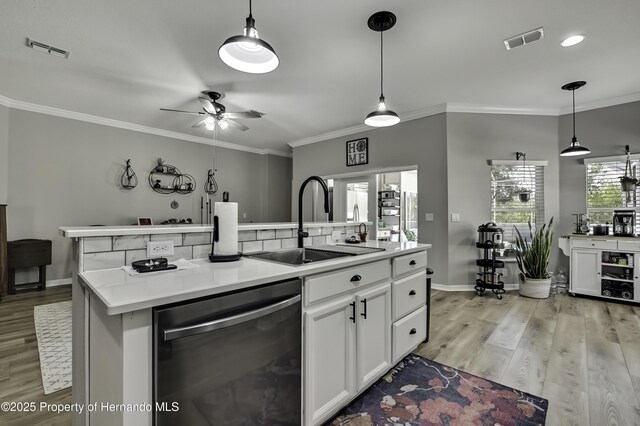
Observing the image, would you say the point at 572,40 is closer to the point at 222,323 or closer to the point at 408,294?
the point at 408,294

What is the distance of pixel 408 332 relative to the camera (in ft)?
6.95

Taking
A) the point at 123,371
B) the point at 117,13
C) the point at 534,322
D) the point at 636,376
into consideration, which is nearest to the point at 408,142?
the point at 534,322

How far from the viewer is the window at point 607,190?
3.99m

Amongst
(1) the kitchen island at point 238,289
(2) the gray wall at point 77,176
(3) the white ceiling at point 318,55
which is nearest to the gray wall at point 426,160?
(3) the white ceiling at point 318,55

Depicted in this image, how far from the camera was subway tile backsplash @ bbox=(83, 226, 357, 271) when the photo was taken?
1275 mm

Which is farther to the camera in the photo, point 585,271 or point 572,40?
point 585,271

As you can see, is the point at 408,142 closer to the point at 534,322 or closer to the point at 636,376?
the point at 534,322

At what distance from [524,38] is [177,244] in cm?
344

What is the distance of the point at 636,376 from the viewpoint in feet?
6.63

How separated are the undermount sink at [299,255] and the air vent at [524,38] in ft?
8.77

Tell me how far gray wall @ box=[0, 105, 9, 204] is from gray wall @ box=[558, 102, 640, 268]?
8.24 metres

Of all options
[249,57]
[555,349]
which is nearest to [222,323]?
[249,57]

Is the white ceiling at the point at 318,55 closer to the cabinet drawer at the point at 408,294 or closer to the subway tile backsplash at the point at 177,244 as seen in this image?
the subway tile backsplash at the point at 177,244

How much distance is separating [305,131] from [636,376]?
17.4 ft
